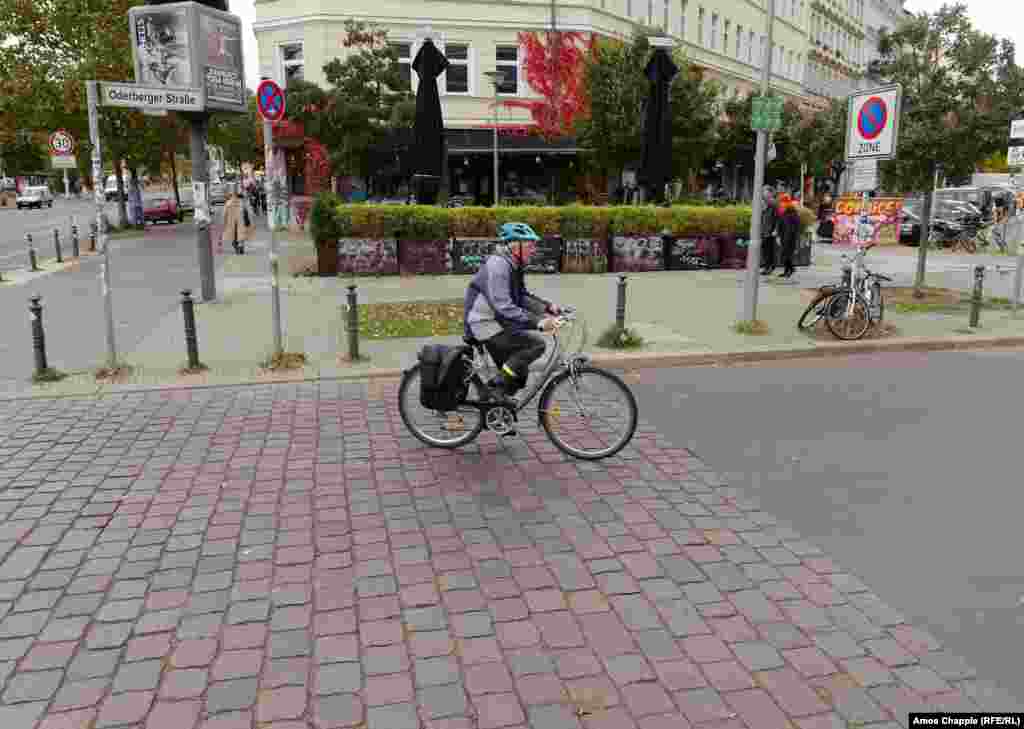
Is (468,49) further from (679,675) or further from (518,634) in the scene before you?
(679,675)

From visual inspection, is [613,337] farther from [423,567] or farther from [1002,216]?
[1002,216]

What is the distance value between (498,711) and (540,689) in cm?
23

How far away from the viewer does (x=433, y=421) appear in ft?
21.3

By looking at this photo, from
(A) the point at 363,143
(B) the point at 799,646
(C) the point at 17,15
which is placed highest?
(C) the point at 17,15

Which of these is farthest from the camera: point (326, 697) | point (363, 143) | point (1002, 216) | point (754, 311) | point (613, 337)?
point (1002, 216)

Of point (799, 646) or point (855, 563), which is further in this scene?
point (855, 563)

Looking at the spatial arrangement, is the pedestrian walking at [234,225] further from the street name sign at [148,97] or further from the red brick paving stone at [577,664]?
the red brick paving stone at [577,664]

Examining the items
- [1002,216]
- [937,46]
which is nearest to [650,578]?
[937,46]

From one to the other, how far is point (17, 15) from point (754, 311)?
26.8 m

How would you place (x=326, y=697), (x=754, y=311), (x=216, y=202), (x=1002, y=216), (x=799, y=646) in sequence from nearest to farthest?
(x=326, y=697) < (x=799, y=646) < (x=754, y=311) < (x=1002, y=216) < (x=216, y=202)

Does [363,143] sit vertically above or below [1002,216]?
above

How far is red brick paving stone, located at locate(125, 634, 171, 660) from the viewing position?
360 cm

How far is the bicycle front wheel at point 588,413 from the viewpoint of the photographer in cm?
617

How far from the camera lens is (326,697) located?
329 cm
